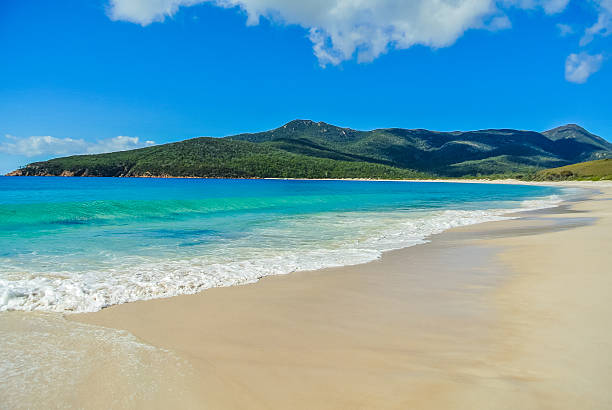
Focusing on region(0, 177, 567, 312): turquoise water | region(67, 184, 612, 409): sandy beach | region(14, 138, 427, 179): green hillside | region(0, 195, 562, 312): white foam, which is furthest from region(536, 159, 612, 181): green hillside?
region(67, 184, 612, 409): sandy beach

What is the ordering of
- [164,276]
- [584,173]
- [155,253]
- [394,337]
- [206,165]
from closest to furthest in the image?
[394,337], [164,276], [155,253], [584,173], [206,165]

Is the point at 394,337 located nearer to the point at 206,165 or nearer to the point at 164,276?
the point at 164,276

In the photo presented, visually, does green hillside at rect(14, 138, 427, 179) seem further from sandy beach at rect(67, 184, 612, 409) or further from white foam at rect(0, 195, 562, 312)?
sandy beach at rect(67, 184, 612, 409)

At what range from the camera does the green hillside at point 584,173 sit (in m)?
82.2

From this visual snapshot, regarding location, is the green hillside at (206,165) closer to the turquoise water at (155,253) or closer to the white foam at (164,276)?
the turquoise water at (155,253)

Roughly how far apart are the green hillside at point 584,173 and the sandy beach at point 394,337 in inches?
3723

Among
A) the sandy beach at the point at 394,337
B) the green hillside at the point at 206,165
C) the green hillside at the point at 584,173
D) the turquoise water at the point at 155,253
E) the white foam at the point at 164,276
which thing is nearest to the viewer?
the sandy beach at the point at 394,337

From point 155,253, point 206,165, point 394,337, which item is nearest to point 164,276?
point 155,253

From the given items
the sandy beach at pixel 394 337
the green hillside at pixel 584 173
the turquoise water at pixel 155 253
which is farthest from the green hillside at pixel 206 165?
the sandy beach at pixel 394 337

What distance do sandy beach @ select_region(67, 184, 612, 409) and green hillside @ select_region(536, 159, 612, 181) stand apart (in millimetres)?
94563

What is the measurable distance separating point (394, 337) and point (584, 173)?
110m

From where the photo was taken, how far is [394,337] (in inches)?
162

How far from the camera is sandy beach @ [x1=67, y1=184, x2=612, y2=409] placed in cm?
294

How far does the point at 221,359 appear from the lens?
3.59 metres
